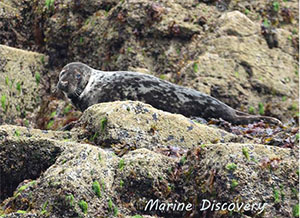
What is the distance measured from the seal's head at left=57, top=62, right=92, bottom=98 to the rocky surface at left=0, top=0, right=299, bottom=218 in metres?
0.80

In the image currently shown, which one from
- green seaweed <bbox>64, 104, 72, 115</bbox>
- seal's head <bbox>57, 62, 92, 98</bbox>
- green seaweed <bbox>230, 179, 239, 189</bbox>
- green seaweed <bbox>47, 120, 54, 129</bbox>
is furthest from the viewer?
green seaweed <bbox>64, 104, 72, 115</bbox>

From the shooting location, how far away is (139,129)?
18.9ft

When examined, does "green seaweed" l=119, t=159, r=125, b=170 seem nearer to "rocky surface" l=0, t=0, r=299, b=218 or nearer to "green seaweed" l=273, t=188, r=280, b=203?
"rocky surface" l=0, t=0, r=299, b=218

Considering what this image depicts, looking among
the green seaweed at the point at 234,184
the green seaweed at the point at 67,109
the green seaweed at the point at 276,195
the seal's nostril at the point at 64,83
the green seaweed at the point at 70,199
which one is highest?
the green seaweed at the point at 234,184

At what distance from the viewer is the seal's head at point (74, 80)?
8.20 meters

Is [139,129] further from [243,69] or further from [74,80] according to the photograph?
[243,69]

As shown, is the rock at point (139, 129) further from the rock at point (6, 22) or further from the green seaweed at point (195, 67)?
the rock at point (6, 22)

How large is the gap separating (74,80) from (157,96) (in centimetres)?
132

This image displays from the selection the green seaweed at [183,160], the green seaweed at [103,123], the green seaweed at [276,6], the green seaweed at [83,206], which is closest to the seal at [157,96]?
the green seaweed at [103,123]

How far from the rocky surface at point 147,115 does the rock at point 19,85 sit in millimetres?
21

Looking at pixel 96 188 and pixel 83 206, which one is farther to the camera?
pixel 96 188

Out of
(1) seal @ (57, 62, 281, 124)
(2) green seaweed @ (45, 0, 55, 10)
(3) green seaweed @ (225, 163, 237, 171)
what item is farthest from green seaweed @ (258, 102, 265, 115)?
(3) green seaweed @ (225, 163, 237, 171)

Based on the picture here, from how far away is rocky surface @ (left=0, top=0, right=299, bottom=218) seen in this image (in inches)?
177

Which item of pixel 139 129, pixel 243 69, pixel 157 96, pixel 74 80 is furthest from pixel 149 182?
pixel 243 69
